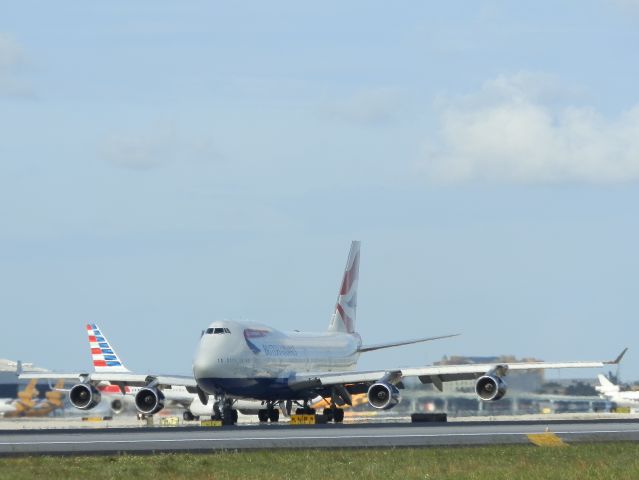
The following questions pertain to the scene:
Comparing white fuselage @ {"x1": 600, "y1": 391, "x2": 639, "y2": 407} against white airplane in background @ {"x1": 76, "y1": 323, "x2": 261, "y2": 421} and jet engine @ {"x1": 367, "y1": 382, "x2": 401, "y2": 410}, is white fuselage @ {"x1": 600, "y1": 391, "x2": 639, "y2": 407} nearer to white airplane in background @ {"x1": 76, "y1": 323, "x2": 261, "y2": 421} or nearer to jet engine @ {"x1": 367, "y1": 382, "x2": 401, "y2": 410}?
white airplane in background @ {"x1": 76, "y1": 323, "x2": 261, "y2": 421}

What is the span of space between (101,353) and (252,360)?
110 ft

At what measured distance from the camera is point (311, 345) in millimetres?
76688

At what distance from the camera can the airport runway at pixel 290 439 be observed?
37844 millimetres

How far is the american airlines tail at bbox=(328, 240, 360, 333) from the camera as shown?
8744 cm

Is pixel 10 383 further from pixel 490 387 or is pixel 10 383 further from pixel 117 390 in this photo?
pixel 490 387

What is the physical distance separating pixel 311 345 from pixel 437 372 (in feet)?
37.6

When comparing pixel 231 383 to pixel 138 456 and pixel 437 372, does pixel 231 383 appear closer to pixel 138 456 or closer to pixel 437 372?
pixel 437 372

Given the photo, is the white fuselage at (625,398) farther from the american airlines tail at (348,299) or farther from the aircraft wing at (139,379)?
the aircraft wing at (139,379)

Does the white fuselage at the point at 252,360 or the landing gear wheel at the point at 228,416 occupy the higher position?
the white fuselage at the point at 252,360

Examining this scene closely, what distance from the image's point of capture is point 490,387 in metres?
64.9

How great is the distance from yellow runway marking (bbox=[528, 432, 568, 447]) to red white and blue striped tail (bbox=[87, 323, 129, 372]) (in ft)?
197

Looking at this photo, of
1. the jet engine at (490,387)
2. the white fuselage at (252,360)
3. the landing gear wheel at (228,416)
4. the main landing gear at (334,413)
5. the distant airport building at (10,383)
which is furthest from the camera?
the distant airport building at (10,383)

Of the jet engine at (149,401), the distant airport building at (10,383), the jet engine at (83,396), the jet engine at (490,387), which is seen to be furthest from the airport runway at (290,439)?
the distant airport building at (10,383)

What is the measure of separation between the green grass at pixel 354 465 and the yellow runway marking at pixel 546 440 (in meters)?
2.09
